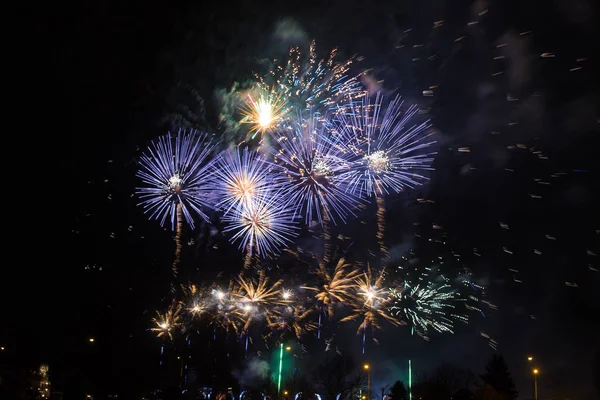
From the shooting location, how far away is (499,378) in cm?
6569

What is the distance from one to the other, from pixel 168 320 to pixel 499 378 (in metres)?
48.5

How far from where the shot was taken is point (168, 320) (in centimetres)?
3309

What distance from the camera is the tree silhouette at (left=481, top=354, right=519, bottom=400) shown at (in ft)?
210

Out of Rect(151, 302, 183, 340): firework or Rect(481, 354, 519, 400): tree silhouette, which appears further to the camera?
Rect(481, 354, 519, 400): tree silhouette

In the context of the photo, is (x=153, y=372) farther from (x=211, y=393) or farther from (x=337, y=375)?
(x=337, y=375)

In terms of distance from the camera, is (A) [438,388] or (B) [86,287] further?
(A) [438,388]

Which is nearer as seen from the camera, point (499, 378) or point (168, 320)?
point (168, 320)

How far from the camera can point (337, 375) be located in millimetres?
47188

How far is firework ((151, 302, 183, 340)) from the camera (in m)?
32.1

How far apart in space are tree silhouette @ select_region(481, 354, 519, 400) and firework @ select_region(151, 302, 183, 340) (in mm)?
44379

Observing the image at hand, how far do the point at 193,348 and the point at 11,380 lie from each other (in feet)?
54.3

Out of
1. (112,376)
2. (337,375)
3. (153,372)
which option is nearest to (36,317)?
(112,376)

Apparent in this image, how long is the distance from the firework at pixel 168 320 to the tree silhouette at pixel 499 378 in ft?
146

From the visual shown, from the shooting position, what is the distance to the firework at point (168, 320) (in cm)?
3206
